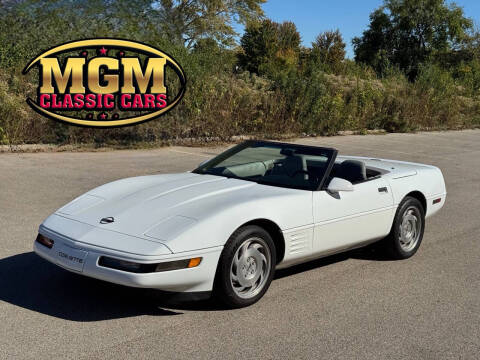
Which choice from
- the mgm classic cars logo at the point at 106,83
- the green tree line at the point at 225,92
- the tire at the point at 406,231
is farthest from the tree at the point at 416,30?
the tire at the point at 406,231

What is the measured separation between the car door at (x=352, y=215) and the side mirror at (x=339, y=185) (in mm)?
70

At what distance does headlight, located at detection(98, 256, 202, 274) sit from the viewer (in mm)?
4064

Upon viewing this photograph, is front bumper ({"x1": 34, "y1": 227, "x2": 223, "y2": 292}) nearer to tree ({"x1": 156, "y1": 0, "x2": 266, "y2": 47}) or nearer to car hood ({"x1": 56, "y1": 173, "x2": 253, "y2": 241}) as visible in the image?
car hood ({"x1": 56, "y1": 173, "x2": 253, "y2": 241})

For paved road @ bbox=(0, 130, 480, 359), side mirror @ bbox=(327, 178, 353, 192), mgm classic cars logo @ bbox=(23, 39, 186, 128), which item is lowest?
paved road @ bbox=(0, 130, 480, 359)

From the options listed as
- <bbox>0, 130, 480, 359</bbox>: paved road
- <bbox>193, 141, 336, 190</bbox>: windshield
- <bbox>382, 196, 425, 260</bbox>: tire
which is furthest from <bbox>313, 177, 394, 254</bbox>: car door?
<bbox>0, 130, 480, 359</bbox>: paved road

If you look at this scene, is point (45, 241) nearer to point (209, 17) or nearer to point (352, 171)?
point (352, 171)

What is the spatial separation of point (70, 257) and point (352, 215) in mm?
2519

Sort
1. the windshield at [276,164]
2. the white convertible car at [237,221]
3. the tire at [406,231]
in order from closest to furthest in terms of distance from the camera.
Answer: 1. the white convertible car at [237,221]
2. the windshield at [276,164]
3. the tire at [406,231]

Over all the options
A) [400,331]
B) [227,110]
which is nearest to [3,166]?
[227,110]

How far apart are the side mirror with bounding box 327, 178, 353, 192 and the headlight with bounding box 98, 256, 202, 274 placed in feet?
5.44

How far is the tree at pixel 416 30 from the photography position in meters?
52.2

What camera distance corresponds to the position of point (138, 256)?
4086mm

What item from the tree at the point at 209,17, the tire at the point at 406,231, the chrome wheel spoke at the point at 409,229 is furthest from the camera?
the tree at the point at 209,17

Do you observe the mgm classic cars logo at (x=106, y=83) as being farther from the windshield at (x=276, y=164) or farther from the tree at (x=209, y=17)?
the tree at (x=209, y=17)
